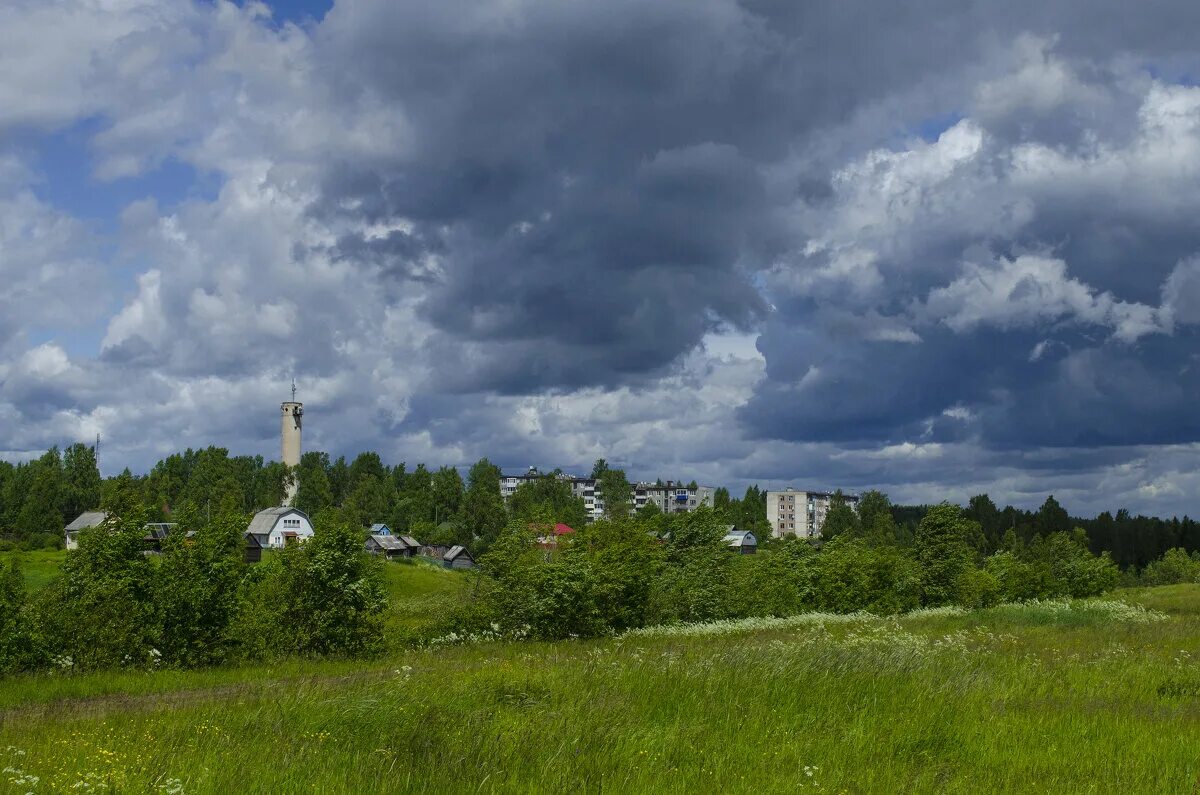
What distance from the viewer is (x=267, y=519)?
14975 centimetres

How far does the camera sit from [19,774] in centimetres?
785

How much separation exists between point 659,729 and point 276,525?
5796 inches

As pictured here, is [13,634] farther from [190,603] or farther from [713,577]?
[713,577]

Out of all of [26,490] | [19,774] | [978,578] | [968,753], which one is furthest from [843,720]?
[26,490]

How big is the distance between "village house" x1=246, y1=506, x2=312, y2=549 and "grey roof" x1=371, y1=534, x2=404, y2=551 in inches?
415

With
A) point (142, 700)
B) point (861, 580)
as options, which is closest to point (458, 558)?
point (861, 580)

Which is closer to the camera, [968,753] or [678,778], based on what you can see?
[678,778]

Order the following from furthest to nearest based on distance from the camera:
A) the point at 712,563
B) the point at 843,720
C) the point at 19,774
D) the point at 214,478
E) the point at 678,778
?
the point at 214,478, the point at 712,563, the point at 843,720, the point at 678,778, the point at 19,774

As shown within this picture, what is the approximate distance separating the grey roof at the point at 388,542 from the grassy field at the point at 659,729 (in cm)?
13000

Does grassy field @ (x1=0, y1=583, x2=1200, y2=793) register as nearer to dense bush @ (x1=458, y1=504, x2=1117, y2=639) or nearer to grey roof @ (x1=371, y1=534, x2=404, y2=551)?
dense bush @ (x1=458, y1=504, x2=1117, y2=639)

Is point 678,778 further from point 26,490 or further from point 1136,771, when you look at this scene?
point 26,490

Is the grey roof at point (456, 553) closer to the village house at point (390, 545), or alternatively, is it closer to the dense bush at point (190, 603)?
the village house at point (390, 545)

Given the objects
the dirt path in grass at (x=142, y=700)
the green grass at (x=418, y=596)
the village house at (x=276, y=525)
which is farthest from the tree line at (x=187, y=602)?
the village house at (x=276, y=525)

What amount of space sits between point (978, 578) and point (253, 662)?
53995 millimetres
